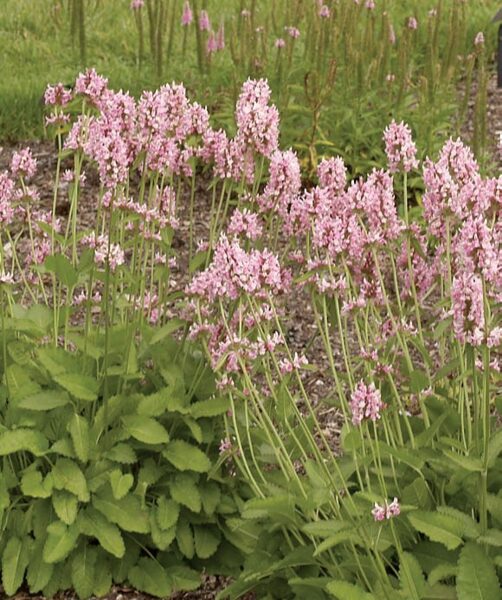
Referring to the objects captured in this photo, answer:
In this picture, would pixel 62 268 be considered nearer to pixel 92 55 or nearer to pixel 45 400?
pixel 45 400

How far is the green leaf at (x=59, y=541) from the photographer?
314cm

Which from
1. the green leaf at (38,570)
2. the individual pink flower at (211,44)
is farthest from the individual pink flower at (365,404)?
the individual pink flower at (211,44)

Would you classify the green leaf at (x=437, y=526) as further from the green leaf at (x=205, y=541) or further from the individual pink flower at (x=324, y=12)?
the individual pink flower at (x=324, y=12)

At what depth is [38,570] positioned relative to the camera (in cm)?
329

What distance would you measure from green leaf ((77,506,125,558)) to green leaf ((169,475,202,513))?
0.20 m

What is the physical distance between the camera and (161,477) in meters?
3.44

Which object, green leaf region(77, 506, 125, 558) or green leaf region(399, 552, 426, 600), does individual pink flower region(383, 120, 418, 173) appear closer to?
green leaf region(399, 552, 426, 600)

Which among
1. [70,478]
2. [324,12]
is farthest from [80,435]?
[324,12]

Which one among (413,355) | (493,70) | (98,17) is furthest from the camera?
(98,17)

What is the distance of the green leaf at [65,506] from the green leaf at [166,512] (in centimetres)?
24

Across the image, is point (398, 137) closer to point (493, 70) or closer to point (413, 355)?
point (413, 355)

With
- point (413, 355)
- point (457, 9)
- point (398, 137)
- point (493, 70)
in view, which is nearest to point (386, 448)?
point (398, 137)

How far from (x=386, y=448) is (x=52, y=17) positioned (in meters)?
6.36

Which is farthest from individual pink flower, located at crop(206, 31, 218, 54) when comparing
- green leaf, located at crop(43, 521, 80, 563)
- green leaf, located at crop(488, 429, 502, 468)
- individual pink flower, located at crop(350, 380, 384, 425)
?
individual pink flower, located at crop(350, 380, 384, 425)
